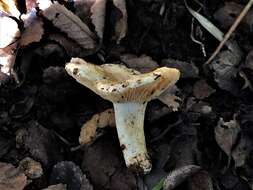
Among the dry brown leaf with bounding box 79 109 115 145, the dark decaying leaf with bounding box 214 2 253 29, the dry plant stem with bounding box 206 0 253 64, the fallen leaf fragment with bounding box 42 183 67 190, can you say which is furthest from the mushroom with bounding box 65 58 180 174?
the dark decaying leaf with bounding box 214 2 253 29

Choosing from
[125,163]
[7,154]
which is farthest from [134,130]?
[7,154]

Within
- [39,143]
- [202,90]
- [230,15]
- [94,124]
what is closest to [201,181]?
[202,90]

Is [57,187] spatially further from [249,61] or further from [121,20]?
[249,61]

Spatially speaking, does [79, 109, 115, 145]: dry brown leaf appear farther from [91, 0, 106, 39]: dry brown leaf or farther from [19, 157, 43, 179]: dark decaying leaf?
[91, 0, 106, 39]: dry brown leaf

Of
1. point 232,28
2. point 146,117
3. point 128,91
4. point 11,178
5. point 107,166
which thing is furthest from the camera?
point 232,28

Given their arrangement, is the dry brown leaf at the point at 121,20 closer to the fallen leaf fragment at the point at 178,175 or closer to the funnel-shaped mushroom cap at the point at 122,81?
the funnel-shaped mushroom cap at the point at 122,81

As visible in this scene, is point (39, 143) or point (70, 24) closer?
point (39, 143)
